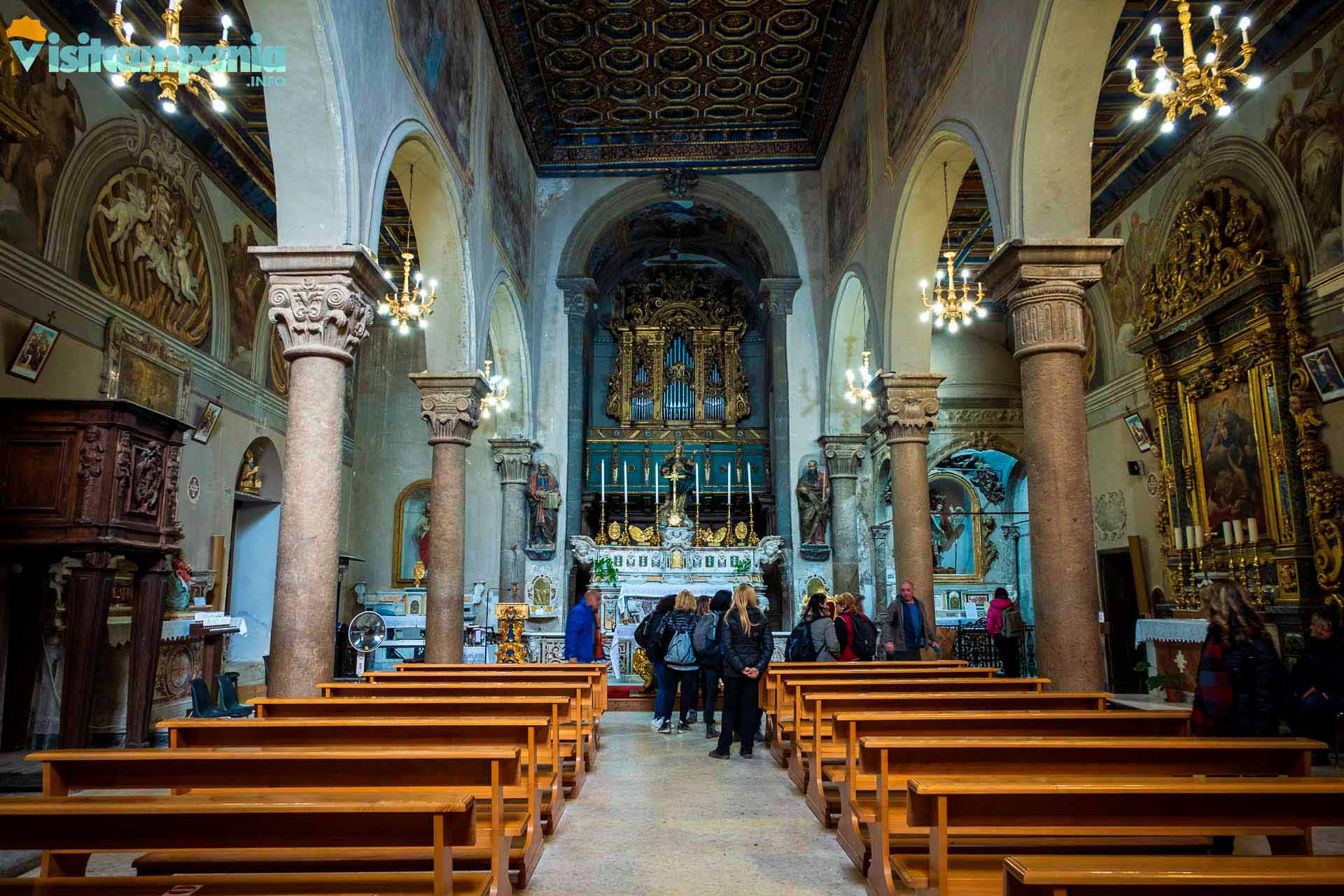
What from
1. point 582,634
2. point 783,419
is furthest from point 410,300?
point 783,419

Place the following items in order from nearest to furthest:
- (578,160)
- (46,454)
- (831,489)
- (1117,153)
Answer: (46,454), (1117,153), (831,489), (578,160)

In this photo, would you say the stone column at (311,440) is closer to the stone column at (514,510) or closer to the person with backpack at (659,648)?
the person with backpack at (659,648)

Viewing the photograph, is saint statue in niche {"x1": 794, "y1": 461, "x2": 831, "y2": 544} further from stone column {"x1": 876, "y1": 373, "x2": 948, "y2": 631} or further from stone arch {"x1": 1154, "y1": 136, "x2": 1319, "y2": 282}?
stone arch {"x1": 1154, "y1": 136, "x2": 1319, "y2": 282}

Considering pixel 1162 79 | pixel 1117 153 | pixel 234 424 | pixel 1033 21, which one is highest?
pixel 1117 153

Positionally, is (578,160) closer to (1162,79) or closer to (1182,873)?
(1162,79)

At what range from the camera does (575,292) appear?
59.6 ft

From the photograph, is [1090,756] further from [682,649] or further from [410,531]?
[410,531]

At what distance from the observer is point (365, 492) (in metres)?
19.5

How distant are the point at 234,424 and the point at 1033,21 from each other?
39.4ft

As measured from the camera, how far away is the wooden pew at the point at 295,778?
334cm

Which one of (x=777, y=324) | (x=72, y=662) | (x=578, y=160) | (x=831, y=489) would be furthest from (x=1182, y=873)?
(x=578, y=160)

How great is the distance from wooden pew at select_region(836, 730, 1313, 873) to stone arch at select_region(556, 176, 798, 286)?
592 inches

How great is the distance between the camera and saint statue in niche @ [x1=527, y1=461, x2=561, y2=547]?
1709cm

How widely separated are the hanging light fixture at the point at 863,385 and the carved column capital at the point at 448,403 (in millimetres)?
5503
